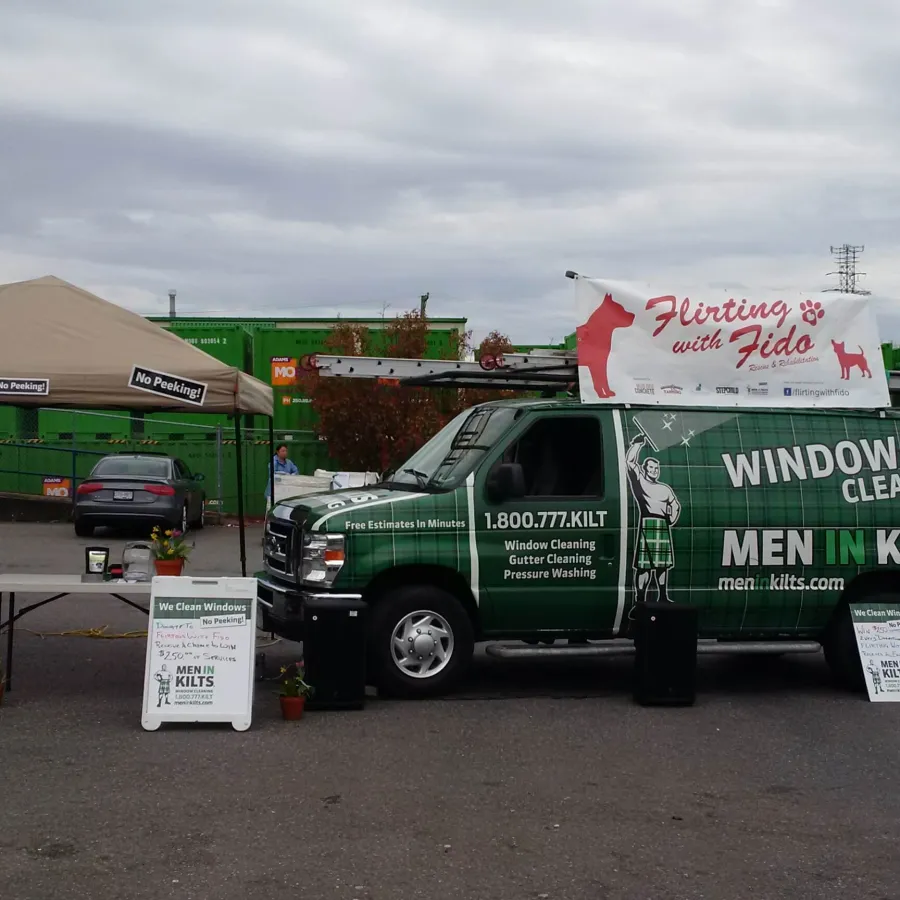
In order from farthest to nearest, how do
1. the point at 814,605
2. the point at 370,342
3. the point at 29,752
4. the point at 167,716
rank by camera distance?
1. the point at 370,342
2. the point at 814,605
3. the point at 167,716
4. the point at 29,752

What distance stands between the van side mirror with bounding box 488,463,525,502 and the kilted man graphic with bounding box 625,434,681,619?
0.86 meters

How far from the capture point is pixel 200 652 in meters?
8.59

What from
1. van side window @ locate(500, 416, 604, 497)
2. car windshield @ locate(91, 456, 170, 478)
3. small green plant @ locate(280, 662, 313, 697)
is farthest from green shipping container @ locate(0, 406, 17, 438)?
small green plant @ locate(280, 662, 313, 697)

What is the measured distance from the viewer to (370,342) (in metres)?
25.7

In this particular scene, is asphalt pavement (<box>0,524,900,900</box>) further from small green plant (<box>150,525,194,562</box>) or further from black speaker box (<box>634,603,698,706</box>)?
small green plant (<box>150,525,194,562</box>)

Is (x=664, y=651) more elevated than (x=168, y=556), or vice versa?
(x=168, y=556)

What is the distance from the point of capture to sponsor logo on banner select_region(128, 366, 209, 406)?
9.68 metres

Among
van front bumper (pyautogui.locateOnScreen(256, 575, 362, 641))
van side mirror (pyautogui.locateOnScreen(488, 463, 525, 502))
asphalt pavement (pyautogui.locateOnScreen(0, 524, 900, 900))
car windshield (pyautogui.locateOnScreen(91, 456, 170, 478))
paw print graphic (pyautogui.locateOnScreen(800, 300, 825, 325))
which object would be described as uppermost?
car windshield (pyautogui.locateOnScreen(91, 456, 170, 478))

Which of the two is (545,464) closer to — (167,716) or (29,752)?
(167,716)

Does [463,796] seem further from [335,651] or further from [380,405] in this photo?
[380,405]

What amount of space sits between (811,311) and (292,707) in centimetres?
482

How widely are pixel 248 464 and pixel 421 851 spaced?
2074 centimetres

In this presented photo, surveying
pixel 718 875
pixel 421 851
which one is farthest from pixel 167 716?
pixel 718 875

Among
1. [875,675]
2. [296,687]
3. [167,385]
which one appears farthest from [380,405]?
[296,687]
